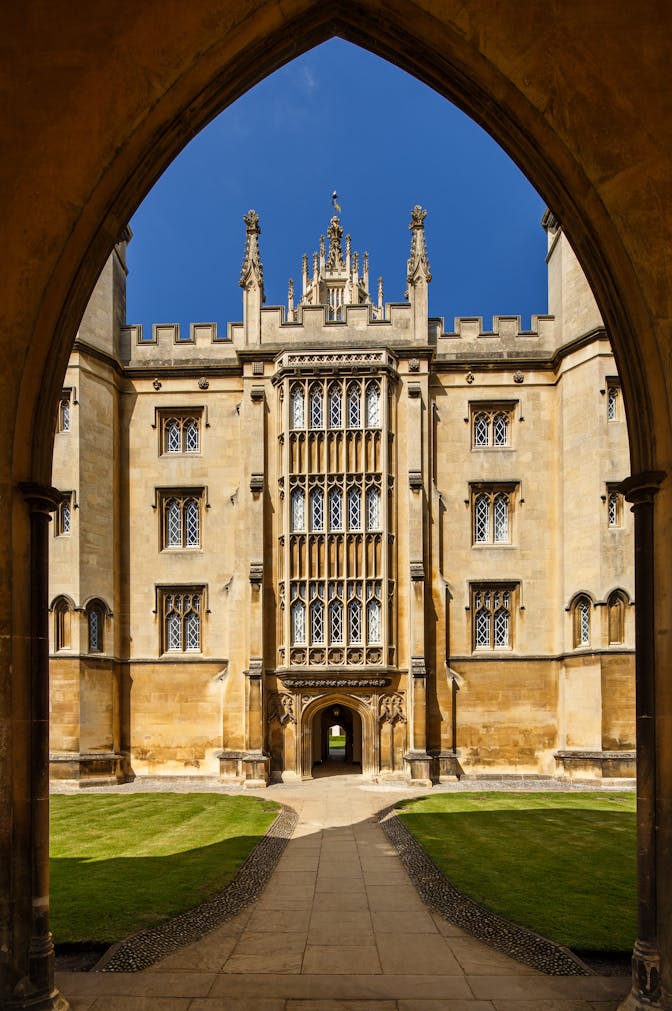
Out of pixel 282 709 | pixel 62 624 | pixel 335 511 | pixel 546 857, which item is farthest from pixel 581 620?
pixel 62 624

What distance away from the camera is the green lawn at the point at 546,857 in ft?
24.6

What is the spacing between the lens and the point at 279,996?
5824 mm

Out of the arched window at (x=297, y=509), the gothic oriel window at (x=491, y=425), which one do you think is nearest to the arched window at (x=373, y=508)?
the arched window at (x=297, y=509)

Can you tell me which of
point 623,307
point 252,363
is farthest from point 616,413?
point 623,307

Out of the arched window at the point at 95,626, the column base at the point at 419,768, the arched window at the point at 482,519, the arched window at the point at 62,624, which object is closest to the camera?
the column base at the point at 419,768

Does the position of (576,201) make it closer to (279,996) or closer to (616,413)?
(279,996)

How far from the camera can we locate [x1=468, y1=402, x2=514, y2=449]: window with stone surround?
21.1 meters

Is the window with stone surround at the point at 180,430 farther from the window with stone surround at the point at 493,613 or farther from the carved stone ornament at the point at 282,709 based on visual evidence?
the window with stone surround at the point at 493,613

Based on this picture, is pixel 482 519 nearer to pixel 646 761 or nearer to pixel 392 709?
pixel 392 709

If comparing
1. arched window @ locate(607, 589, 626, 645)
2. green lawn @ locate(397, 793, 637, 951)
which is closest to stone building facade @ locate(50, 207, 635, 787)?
arched window @ locate(607, 589, 626, 645)

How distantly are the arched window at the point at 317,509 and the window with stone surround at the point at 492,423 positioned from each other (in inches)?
180

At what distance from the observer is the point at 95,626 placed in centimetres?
1967

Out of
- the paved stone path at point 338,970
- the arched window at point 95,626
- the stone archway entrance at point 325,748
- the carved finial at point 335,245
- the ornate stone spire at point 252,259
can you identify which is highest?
the carved finial at point 335,245

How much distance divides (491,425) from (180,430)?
8574mm
